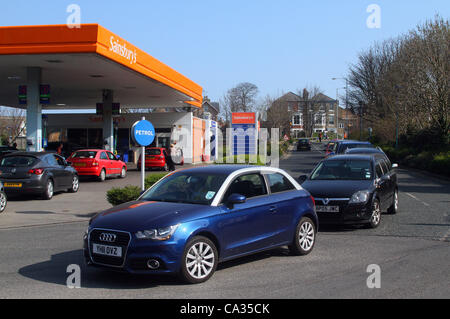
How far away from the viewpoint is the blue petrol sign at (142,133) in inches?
466

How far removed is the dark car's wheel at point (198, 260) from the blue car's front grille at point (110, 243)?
732 millimetres

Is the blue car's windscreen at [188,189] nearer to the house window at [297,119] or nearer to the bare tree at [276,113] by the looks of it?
the bare tree at [276,113]

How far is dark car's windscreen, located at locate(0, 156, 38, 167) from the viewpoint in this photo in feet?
53.4

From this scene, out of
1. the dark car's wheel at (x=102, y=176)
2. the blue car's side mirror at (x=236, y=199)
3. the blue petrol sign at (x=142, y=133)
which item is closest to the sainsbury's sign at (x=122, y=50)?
the dark car's wheel at (x=102, y=176)

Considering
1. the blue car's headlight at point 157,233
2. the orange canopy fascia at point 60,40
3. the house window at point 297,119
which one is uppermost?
the house window at point 297,119

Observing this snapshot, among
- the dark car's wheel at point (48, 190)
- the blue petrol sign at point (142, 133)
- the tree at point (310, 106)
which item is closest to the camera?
the blue petrol sign at point (142, 133)

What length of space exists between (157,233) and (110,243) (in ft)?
2.06

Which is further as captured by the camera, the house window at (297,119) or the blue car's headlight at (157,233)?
the house window at (297,119)

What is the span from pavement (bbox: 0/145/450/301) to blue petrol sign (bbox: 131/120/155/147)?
7.78ft

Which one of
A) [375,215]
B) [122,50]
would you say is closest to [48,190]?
[122,50]

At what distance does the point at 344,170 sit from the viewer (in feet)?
39.9

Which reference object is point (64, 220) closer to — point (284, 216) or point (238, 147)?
point (284, 216)

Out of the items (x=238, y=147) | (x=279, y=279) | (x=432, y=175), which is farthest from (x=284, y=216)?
(x=238, y=147)
